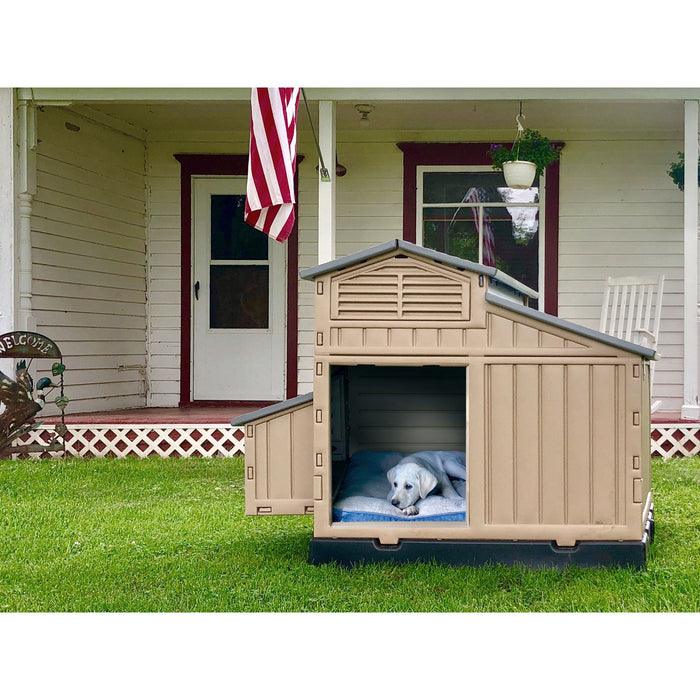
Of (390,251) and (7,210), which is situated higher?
(7,210)

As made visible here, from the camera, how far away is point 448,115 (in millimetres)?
8336

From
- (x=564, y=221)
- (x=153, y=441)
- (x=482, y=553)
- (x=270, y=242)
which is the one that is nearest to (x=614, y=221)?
(x=564, y=221)

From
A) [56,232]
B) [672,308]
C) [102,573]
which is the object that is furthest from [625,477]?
[56,232]

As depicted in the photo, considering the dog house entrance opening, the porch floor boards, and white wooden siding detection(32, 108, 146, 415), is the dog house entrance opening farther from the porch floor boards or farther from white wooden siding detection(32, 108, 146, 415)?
white wooden siding detection(32, 108, 146, 415)

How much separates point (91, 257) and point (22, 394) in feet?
7.16

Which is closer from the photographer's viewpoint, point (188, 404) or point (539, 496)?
point (539, 496)

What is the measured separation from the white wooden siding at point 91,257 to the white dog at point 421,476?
14.9 ft

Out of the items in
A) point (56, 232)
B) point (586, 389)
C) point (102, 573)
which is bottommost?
point (102, 573)

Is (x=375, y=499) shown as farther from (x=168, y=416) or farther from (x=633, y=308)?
(x=633, y=308)

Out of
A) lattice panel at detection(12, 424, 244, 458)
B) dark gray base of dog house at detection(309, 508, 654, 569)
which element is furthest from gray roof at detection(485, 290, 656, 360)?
lattice panel at detection(12, 424, 244, 458)

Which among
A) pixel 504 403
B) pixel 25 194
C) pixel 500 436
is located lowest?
pixel 500 436

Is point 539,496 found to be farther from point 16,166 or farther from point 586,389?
point 16,166

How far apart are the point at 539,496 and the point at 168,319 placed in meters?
6.16

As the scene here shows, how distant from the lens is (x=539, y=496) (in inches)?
146
